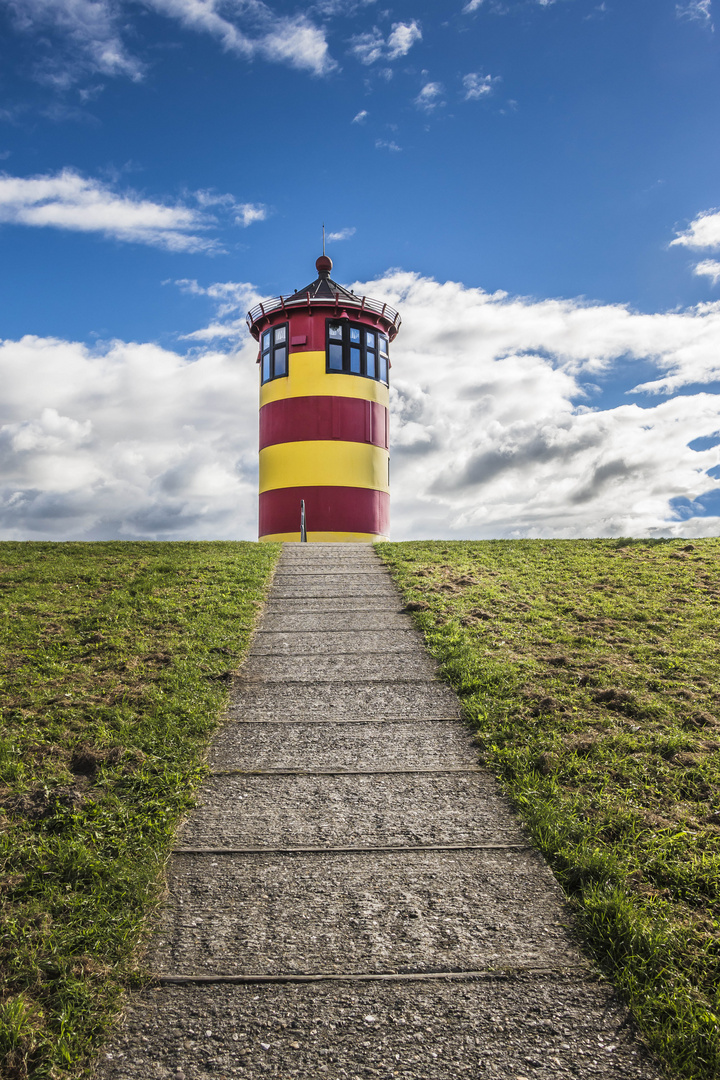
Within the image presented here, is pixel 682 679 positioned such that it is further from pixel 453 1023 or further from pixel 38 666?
pixel 38 666

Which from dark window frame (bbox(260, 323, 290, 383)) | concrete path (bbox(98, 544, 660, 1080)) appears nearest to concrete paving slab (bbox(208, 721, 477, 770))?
concrete path (bbox(98, 544, 660, 1080))

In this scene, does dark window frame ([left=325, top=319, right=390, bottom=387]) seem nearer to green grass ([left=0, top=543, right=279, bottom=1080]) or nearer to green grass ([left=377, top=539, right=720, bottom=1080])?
green grass ([left=377, top=539, right=720, bottom=1080])

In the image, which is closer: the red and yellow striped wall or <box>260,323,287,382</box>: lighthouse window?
the red and yellow striped wall

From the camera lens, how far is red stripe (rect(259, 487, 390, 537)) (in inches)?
808

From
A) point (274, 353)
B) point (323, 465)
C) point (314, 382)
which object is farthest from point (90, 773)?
point (274, 353)

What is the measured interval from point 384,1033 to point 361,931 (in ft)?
2.02

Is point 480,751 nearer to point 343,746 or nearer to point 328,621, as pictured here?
point 343,746

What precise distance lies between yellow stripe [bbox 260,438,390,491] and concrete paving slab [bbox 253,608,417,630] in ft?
36.6

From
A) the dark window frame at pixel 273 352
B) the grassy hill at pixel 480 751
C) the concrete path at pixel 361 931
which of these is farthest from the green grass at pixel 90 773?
the dark window frame at pixel 273 352

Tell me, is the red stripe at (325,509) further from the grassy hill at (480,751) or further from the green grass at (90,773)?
the green grass at (90,773)

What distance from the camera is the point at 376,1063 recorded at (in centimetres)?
292

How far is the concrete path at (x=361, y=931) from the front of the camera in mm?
2986

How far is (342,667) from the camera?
7562 millimetres

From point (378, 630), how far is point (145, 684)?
3.17m
